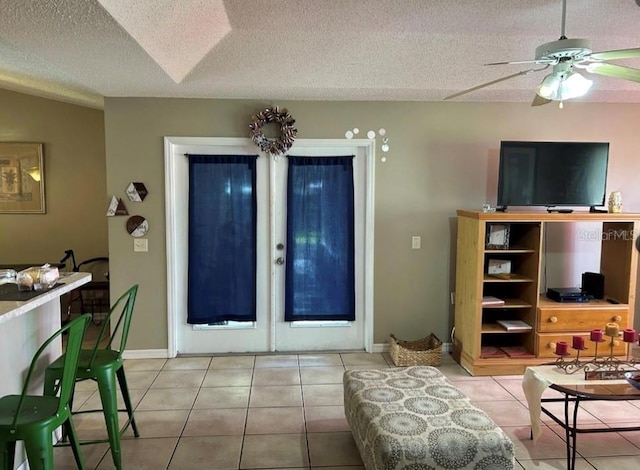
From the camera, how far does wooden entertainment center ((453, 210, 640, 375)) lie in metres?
3.68

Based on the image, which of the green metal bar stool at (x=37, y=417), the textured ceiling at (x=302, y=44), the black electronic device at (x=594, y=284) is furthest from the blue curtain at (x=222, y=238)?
the black electronic device at (x=594, y=284)

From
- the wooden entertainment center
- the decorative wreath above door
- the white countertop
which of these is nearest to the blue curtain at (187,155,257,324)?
the decorative wreath above door

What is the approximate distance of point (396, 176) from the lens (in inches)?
163

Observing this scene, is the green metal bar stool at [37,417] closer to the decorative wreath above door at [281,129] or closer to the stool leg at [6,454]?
the stool leg at [6,454]

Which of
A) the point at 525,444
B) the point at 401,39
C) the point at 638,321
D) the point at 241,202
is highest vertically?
the point at 401,39

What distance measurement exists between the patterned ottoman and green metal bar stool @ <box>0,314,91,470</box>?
1.35 meters

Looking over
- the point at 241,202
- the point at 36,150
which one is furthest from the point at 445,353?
the point at 36,150

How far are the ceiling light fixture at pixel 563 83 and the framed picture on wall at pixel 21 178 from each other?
17.9 ft

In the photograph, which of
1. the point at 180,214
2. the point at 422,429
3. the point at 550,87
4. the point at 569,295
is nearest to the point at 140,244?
the point at 180,214

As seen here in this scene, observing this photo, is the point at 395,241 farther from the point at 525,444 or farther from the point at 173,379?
the point at 173,379

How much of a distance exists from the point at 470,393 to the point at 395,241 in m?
1.44

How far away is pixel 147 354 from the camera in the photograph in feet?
13.5

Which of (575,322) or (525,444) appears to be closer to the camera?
(525,444)

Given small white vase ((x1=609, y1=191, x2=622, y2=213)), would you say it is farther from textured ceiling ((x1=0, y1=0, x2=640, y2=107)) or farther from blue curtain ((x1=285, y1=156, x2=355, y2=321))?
blue curtain ((x1=285, y1=156, x2=355, y2=321))
